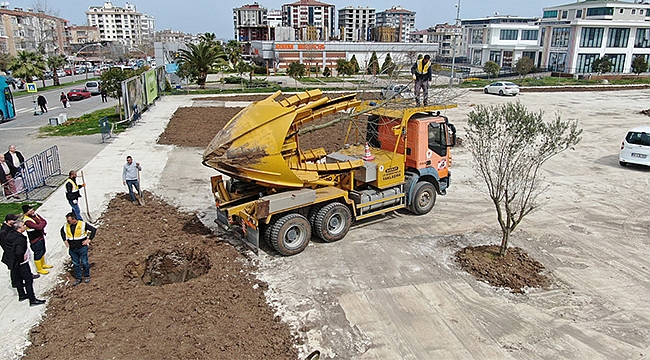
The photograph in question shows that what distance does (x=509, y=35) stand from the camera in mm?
81188

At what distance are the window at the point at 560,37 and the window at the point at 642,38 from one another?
911 cm

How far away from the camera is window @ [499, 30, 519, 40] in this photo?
80562 mm

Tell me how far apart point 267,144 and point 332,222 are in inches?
100

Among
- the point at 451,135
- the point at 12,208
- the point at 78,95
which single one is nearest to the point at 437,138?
the point at 451,135

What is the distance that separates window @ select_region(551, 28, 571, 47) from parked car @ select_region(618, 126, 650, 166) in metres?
54.0

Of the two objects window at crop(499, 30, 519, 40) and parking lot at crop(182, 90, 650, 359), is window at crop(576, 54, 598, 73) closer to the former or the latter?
window at crop(499, 30, 519, 40)

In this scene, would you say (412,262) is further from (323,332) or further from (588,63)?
(588,63)

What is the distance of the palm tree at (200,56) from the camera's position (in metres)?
43.8

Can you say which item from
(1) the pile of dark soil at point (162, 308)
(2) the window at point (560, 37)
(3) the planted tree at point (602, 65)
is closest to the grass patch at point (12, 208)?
(1) the pile of dark soil at point (162, 308)

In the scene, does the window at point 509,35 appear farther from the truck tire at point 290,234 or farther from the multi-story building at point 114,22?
the multi-story building at point 114,22

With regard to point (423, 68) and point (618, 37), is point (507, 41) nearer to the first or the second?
point (618, 37)

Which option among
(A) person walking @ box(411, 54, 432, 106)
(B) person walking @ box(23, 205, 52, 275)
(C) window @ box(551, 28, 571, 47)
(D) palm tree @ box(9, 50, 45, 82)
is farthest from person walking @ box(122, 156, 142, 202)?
(C) window @ box(551, 28, 571, 47)

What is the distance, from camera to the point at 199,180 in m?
16.3

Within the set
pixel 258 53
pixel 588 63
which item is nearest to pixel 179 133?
pixel 588 63
